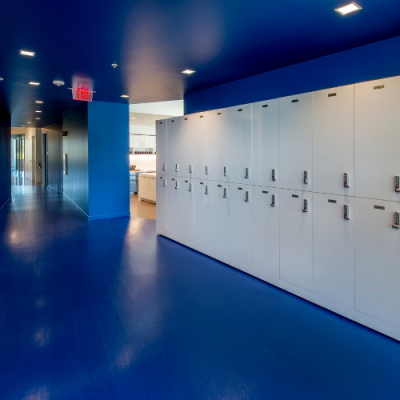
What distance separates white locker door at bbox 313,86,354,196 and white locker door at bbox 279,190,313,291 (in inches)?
12.3

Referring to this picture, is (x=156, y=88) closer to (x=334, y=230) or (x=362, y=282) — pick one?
(x=334, y=230)

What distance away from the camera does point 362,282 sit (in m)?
3.05

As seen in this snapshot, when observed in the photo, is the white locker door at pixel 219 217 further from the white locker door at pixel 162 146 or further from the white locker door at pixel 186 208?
the white locker door at pixel 162 146

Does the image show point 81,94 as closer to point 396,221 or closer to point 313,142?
point 313,142

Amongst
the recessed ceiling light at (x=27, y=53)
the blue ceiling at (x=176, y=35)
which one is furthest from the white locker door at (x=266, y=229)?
the recessed ceiling light at (x=27, y=53)

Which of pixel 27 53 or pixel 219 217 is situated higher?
pixel 27 53

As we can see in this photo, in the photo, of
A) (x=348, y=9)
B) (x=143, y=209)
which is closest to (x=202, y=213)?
(x=348, y=9)

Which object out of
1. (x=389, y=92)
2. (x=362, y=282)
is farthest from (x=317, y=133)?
(x=362, y=282)

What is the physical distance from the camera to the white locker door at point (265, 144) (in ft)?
12.8

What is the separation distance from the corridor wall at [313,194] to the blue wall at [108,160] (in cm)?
363

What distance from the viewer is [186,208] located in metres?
5.74

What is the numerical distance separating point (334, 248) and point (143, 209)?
739 cm

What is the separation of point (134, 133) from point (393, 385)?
13686mm

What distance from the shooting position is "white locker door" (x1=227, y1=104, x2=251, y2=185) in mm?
4336
